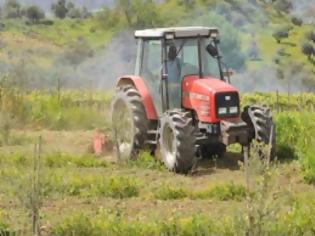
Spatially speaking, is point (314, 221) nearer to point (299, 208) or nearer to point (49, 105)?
point (299, 208)

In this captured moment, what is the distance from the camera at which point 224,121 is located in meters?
12.3

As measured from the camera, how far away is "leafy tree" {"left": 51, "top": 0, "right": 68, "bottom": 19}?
229 ft

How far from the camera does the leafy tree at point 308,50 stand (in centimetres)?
5030

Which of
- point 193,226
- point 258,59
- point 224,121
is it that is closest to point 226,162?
point 224,121

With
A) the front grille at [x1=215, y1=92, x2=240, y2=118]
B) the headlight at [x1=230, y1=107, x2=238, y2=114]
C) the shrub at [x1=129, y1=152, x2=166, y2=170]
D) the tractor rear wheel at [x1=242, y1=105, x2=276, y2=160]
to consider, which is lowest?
the shrub at [x1=129, y1=152, x2=166, y2=170]

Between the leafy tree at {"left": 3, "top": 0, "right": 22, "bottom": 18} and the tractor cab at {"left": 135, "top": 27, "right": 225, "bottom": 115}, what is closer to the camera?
the tractor cab at {"left": 135, "top": 27, "right": 225, "bottom": 115}

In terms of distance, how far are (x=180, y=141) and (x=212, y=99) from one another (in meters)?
0.87

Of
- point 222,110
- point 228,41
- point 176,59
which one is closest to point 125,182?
point 222,110

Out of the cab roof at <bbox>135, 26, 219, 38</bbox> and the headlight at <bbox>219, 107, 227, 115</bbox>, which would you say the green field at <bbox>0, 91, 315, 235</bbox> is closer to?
the headlight at <bbox>219, 107, 227, 115</bbox>

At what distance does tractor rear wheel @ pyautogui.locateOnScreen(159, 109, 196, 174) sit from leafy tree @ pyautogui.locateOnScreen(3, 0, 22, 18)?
57316mm

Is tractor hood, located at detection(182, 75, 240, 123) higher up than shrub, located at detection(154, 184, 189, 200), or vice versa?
tractor hood, located at detection(182, 75, 240, 123)

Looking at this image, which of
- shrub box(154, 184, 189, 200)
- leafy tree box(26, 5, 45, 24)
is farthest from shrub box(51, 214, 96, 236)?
leafy tree box(26, 5, 45, 24)

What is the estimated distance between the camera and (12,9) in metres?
70.8

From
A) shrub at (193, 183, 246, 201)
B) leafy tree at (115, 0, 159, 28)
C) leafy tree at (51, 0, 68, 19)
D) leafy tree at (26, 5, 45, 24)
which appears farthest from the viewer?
leafy tree at (51, 0, 68, 19)
